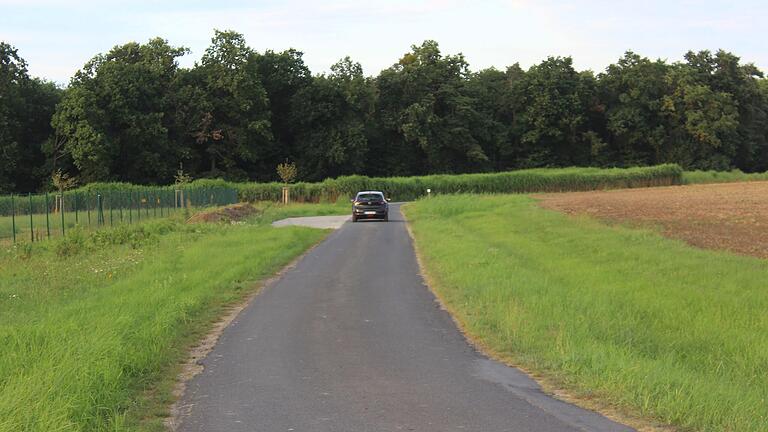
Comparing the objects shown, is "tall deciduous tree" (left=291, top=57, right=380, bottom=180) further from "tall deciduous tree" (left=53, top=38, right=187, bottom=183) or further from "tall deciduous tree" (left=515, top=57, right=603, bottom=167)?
"tall deciduous tree" (left=515, top=57, right=603, bottom=167)

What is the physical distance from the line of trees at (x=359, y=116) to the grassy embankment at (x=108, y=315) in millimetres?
50345

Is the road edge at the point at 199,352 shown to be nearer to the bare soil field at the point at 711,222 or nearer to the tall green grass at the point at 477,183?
the bare soil field at the point at 711,222

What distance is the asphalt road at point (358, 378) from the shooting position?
20.9 ft

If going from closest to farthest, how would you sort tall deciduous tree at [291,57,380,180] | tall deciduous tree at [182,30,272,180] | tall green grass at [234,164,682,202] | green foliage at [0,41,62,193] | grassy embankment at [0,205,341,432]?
grassy embankment at [0,205,341,432]
green foliage at [0,41,62,193]
tall green grass at [234,164,682,202]
tall deciduous tree at [182,30,272,180]
tall deciduous tree at [291,57,380,180]

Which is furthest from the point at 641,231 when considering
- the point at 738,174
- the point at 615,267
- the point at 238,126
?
the point at 738,174

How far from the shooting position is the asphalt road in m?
6.38

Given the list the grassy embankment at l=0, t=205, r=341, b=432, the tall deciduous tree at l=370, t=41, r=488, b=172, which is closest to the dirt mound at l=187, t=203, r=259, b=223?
the grassy embankment at l=0, t=205, r=341, b=432

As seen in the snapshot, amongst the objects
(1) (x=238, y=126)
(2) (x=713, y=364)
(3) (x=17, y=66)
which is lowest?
(2) (x=713, y=364)

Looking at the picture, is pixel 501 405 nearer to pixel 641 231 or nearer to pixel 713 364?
pixel 713 364

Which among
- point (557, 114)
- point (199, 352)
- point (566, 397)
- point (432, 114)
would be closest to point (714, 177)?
point (557, 114)

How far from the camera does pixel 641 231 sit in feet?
82.8

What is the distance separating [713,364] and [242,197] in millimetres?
65304

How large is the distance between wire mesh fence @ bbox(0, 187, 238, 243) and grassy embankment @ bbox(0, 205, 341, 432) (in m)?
6.94

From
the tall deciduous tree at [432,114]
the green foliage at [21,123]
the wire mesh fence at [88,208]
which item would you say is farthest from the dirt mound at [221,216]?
the tall deciduous tree at [432,114]
